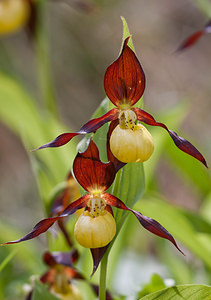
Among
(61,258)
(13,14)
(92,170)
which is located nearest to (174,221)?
(61,258)

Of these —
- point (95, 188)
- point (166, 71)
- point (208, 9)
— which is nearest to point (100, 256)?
point (95, 188)

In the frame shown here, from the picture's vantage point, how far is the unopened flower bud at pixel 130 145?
55 cm

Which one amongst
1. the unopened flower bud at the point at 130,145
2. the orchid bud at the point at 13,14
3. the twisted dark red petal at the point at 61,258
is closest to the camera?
the unopened flower bud at the point at 130,145

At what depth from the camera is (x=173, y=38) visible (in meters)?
4.08

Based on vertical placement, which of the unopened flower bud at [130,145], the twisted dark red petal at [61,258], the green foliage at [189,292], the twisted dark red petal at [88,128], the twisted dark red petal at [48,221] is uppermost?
the twisted dark red petal at [88,128]

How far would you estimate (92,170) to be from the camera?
0.60 m

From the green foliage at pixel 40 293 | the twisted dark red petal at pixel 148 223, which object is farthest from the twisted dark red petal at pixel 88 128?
the green foliage at pixel 40 293

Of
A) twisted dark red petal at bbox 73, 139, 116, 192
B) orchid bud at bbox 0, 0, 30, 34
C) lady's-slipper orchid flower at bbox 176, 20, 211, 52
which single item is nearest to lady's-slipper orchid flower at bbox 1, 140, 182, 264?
twisted dark red petal at bbox 73, 139, 116, 192

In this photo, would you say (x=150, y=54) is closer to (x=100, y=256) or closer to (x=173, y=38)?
(x=173, y=38)

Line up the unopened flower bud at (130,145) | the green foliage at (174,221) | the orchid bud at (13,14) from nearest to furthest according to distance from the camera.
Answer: the unopened flower bud at (130,145)
the green foliage at (174,221)
the orchid bud at (13,14)

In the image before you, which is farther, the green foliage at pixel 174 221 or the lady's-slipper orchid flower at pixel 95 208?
the green foliage at pixel 174 221

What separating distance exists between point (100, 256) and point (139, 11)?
397 centimetres

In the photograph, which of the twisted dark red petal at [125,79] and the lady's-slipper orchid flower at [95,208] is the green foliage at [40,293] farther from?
the twisted dark red petal at [125,79]

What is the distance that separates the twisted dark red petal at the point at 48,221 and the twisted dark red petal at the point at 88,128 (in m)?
0.09
